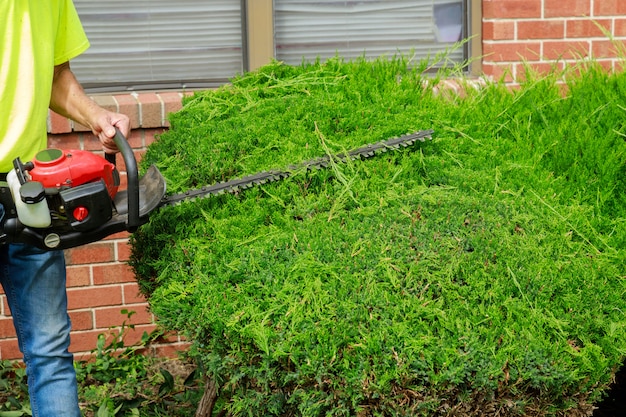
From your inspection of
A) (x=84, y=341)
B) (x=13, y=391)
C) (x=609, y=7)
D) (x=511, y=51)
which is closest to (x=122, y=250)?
(x=84, y=341)

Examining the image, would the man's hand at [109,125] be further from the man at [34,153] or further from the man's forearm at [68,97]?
the man's forearm at [68,97]

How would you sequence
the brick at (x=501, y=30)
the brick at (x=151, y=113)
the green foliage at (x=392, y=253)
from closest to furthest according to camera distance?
the green foliage at (x=392, y=253), the brick at (x=151, y=113), the brick at (x=501, y=30)

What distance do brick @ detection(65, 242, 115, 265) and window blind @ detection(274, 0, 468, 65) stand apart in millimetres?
1373

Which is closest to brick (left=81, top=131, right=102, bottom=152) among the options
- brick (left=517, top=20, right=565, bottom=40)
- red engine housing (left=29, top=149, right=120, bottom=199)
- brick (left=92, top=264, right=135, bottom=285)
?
brick (left=92, top=264, right=135, bottom=285)

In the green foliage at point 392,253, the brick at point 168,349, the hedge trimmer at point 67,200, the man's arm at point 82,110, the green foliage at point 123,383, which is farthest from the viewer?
the brick at point 168,349

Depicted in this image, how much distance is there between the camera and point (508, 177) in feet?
9.36

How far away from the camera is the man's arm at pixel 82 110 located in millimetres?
2740

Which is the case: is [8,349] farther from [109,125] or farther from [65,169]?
[65,169]

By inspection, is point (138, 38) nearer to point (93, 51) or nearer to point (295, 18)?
point (93, 51)

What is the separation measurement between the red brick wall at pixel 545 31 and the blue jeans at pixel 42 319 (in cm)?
275

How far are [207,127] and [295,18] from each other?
5.36 ft

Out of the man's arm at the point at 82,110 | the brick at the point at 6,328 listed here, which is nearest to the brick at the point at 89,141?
the brick at the point at 6,328

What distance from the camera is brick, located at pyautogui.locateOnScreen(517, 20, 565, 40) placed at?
454cm

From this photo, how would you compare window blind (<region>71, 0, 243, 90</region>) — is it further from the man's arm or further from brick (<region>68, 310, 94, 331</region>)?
the man's arm
